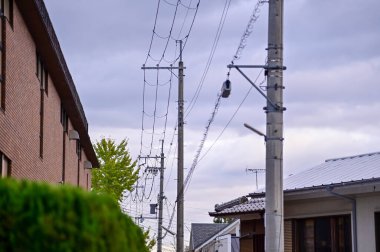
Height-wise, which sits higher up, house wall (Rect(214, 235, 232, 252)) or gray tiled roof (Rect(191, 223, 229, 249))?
gray tiled roof (Rect(191, 223, 229, 249))

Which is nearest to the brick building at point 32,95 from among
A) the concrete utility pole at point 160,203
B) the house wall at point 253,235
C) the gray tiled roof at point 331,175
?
the gray tiled roof at point 331,175

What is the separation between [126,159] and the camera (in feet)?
197

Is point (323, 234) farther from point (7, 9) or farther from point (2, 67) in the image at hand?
point (7, 9)

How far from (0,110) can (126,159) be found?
43468 mm

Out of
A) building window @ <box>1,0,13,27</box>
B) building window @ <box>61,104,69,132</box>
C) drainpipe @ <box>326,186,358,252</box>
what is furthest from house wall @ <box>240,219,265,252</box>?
building window @ <box>1,0,13,27</box>

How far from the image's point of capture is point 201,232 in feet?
235

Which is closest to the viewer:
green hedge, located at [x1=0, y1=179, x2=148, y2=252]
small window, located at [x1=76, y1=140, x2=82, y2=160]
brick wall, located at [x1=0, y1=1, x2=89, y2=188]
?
green hedge, located at [x1=0, y1=179, x2=148, y2=252]

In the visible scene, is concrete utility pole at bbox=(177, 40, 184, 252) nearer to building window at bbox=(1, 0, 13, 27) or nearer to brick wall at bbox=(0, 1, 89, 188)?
brick wall at bbox=(0, 1, 89, 188)

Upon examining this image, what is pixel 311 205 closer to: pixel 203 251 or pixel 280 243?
pixel 280 243

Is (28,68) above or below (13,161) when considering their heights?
above

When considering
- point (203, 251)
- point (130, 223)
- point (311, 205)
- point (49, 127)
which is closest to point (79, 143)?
point (49, 127)

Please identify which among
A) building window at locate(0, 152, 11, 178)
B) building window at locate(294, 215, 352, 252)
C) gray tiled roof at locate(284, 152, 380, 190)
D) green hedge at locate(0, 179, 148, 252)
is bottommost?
green hedge at locate(0, 179, 148, 252)

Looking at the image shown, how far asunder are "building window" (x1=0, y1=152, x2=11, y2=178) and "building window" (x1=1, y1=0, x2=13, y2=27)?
2985 millimetres

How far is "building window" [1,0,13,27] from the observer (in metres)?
17.3
